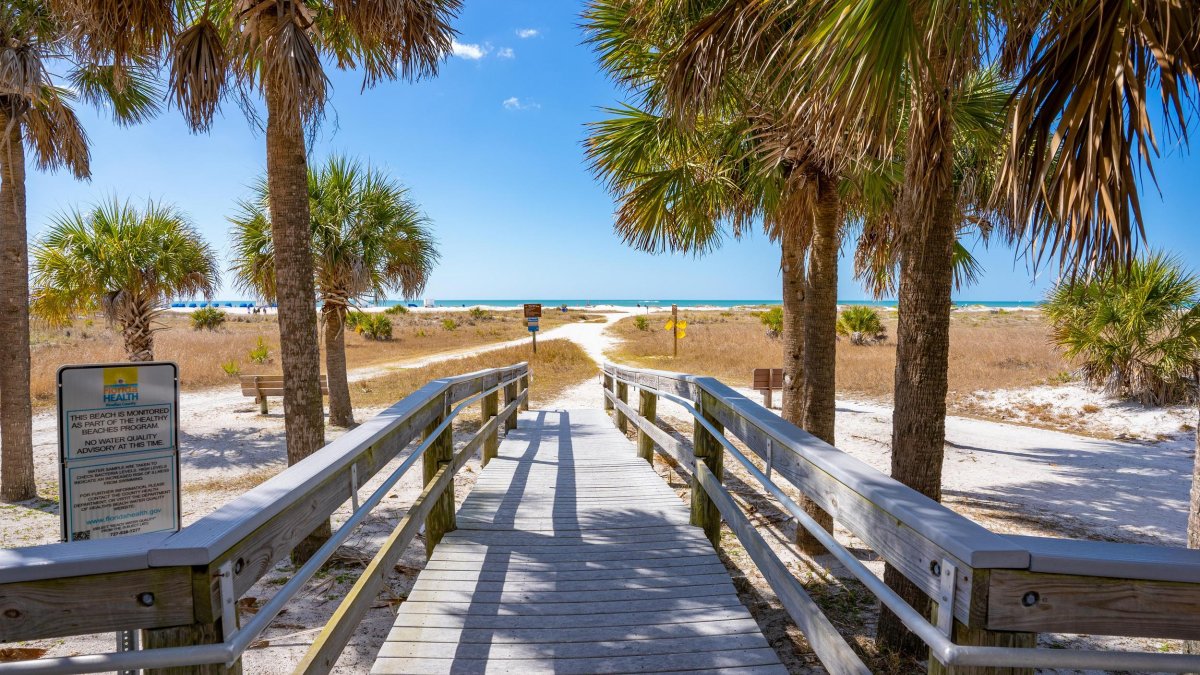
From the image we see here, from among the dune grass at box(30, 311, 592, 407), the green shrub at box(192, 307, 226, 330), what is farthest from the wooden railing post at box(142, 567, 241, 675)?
the green shrub at box(192, 307, 226, 330)

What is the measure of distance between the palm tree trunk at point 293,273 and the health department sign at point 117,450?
109 inches

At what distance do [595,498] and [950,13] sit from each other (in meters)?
4.41

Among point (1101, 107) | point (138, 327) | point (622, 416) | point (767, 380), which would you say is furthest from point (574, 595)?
point (138, 327)

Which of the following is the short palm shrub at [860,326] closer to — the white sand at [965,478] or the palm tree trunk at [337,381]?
the white sand at [965,478]

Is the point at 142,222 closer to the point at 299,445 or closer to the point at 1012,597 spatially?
the point at 299,445

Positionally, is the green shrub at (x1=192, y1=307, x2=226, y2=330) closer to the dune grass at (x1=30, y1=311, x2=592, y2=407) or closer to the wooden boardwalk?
the dune grass at (x1=30, y1=311, x2=592, y2=407)

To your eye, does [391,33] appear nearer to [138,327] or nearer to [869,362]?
[138,327]

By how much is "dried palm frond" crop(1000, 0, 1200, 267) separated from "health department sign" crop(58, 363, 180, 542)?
3.83 meters

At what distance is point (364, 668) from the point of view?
3373 mm

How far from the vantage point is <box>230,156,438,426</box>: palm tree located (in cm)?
1159

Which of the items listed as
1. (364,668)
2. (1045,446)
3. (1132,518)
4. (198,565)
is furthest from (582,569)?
(1045,446)

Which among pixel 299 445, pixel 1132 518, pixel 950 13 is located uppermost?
pixel 950 13

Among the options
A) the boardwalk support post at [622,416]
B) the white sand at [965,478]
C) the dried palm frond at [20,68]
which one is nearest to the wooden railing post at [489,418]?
the white sand at [965,478]

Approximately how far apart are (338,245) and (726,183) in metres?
8.59
